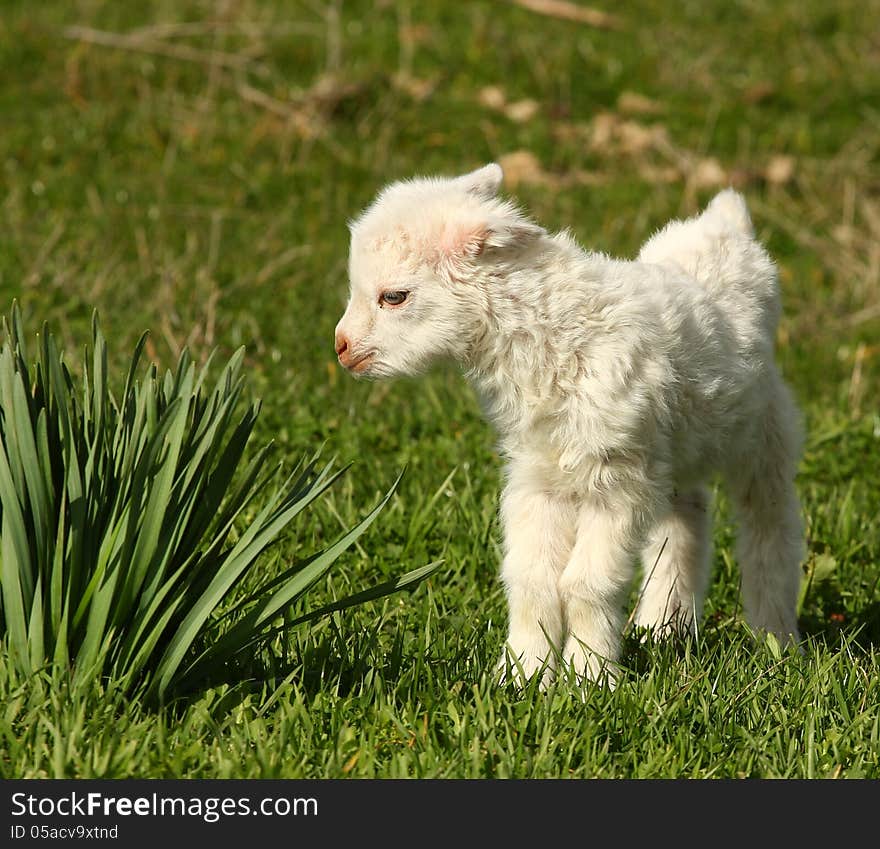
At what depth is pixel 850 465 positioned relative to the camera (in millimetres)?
6855

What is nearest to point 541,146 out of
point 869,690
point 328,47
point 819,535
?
point 328,47

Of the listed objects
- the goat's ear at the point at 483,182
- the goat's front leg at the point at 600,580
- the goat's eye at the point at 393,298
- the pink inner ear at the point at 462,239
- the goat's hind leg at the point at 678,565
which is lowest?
the goat's hind leg at the point at 678,565

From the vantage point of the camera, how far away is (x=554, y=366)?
14.2ft

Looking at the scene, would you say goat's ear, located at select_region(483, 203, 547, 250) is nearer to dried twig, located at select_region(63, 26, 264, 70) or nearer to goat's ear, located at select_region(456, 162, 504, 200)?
goat's ear, located at select_region(456, 162, 504, 200)

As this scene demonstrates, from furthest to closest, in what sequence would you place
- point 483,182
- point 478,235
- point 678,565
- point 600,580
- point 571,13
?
point 571,13 < point 678,565 < point 483,182 < point 600,580 < point 478,235

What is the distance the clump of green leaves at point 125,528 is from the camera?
11.8 feet

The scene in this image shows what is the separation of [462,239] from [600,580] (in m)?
1.15

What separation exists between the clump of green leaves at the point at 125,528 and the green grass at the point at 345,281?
13cm

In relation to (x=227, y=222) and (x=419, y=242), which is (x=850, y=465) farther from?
(x=227, y=222)

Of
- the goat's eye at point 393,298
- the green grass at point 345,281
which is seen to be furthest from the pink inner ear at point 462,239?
the green grass at point 345,281

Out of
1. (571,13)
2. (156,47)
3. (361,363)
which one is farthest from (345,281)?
(571,13)

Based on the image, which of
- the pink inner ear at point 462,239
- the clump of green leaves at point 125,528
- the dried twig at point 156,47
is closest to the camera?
the clump of green leaves at point 125,528

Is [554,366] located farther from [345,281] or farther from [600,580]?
[345,281]

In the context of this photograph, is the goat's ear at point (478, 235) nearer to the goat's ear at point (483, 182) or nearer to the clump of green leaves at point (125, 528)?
the goat's ear at point (483, 182)
